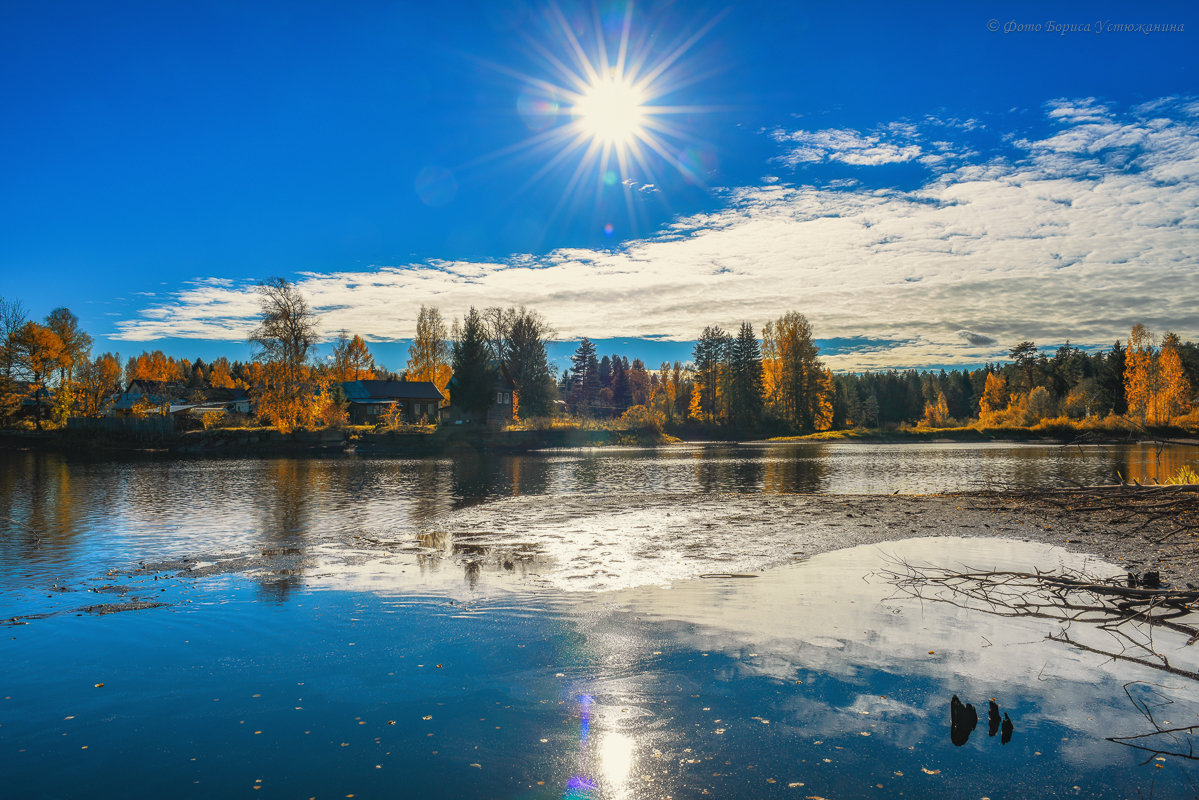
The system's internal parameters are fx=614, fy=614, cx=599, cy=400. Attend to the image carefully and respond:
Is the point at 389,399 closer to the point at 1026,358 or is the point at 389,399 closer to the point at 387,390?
the point at 387,390

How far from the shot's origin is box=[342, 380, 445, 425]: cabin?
81625 mm

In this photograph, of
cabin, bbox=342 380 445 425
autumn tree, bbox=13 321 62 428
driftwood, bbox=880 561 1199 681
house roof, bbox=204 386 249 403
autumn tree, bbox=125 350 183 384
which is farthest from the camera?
autumn tree, bbox=125 350 183 384

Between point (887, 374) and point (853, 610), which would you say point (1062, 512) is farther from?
point (887, 374)

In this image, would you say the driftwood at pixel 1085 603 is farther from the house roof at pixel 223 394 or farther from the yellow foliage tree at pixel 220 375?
the yellow foliage tree at pixel 220 375

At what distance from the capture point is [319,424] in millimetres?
63312

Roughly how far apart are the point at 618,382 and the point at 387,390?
53099 mm

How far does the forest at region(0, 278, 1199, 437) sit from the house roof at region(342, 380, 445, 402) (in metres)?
4.15

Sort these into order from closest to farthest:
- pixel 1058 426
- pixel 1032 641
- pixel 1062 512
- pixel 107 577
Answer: pixel 1032 641, pixel 107 577, pixel 1062 512, pixel 1058 426

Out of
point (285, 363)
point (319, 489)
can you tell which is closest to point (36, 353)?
point (285, 363)

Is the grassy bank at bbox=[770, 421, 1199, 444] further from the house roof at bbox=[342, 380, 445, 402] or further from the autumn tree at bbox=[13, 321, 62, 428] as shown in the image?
the autumn tree at bbox=[13, 321, 62, 428]

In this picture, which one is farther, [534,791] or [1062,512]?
[1062,512]

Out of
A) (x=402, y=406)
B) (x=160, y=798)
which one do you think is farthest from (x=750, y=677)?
(x=402, y=406)

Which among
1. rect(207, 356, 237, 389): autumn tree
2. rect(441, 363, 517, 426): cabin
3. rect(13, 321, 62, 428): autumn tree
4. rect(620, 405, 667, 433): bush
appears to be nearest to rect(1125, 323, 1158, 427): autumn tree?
rect(620, 405, 667, 433): bush

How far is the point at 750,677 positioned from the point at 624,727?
174cm
